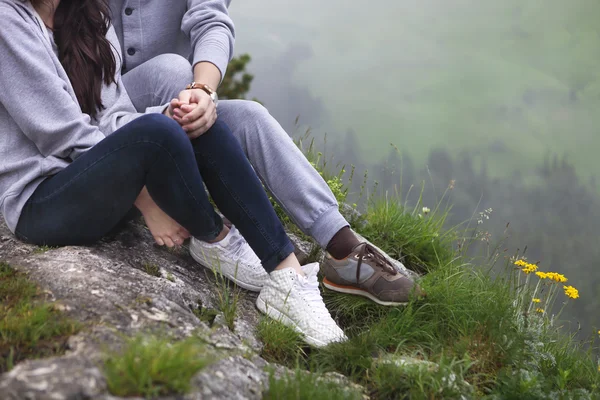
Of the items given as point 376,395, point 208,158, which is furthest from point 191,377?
point 208,158

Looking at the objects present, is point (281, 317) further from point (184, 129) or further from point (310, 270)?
point (184, 129)

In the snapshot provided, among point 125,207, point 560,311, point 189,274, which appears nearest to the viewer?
point 125,207

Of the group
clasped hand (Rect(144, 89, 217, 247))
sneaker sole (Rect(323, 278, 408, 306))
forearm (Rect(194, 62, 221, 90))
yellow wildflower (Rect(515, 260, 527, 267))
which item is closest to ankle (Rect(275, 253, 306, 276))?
sneaker sole (Rect(323, 278, 408, 306))

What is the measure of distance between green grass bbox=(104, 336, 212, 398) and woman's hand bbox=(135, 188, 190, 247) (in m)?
0.99

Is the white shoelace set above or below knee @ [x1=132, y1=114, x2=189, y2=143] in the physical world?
below

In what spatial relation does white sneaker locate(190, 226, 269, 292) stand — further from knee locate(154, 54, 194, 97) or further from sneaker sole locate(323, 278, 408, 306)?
knee locate(154, 54, 194, 97)

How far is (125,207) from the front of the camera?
2631mm

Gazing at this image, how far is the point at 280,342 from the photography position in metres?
2.74

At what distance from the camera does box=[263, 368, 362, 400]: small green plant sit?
2.06m

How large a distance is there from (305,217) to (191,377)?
143 centimetres

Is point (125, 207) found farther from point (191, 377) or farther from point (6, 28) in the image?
point (191, 377)

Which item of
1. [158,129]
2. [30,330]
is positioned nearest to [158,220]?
[158,129]

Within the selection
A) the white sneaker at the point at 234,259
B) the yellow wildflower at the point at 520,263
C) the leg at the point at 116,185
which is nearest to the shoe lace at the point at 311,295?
the white sneaker at the point at 234,259

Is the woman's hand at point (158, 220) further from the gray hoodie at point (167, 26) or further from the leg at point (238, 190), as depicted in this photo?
the gray hoodie at point (167, 26)
